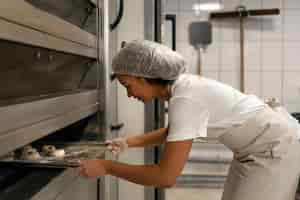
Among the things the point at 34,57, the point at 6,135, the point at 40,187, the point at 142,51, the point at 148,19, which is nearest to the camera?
the point at 6,135

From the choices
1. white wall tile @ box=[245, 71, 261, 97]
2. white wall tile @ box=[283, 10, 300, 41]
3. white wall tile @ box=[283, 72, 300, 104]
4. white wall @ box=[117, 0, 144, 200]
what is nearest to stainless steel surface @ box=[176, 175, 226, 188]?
white wall tile @ box=[245, 71, 261, 97]

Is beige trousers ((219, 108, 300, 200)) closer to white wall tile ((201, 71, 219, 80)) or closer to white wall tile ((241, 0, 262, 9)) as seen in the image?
white wall tile ((201, 71, 219, 80))

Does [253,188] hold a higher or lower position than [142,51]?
lower

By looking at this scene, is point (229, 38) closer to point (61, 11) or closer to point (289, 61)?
point (289, 61)

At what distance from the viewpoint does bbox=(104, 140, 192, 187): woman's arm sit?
116cm

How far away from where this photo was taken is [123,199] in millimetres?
2076

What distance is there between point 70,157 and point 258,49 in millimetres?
2671

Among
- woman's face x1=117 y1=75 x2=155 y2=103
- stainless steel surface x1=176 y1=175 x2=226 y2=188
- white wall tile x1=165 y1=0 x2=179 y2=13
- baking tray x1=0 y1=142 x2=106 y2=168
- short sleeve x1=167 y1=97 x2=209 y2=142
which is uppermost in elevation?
white wall tile x1=165 y1=0 x2=179 y2=13

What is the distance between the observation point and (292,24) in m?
3.41

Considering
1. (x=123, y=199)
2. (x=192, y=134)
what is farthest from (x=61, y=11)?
(x=123, y=199)

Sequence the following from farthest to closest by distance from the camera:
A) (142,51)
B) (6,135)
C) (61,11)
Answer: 1. (142,51)
2. (61,11)
3. (6,135)

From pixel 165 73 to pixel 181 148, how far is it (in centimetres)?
26

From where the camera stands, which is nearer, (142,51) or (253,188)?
(142,51)

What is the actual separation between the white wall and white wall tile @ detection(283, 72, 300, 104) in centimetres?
184
